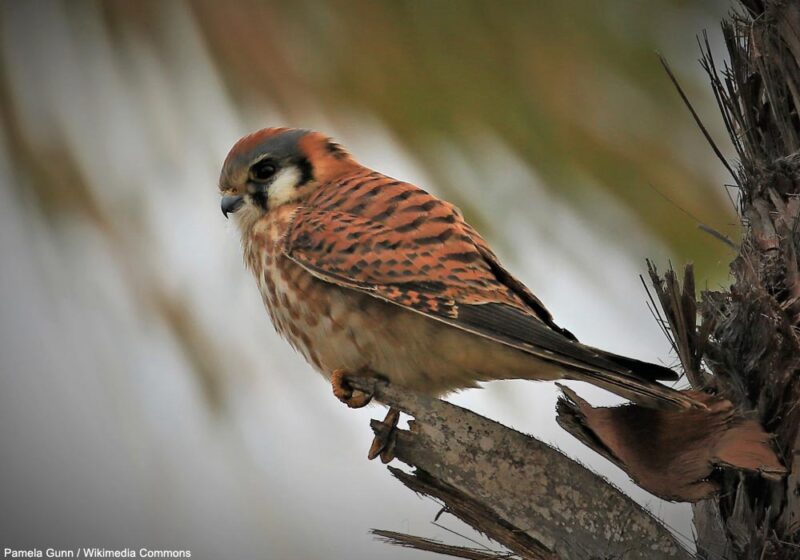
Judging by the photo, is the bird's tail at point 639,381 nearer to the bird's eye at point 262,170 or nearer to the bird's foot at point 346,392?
the bird's foot at point 346,392

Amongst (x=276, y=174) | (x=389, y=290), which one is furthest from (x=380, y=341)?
(x=276, y=174)

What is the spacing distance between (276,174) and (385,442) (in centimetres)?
88

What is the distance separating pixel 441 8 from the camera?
1.90m

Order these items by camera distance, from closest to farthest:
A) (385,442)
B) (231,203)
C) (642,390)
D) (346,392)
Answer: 1. (642,390)
2. (385,442)
3. (346,392)
4. (231,203)

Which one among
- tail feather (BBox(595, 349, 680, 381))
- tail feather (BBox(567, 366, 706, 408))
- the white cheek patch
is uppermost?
the white cheek patch

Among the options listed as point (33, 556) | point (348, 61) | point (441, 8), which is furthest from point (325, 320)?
point (33, 556)

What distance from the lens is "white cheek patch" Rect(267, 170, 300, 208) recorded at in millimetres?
2111

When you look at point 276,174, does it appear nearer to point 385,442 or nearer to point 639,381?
point 385,442

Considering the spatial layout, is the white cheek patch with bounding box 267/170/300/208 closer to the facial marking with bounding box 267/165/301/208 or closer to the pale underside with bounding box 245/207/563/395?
the facial marking with bounding box 267/165/301/208

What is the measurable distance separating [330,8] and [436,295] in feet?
2.03

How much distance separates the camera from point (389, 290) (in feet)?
5.74

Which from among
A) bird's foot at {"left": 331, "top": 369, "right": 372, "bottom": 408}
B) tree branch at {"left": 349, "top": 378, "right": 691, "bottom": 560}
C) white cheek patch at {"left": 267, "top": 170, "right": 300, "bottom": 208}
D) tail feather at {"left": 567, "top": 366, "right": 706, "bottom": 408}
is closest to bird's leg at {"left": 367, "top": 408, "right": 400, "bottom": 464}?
tree branch at {"left": 349, "top": 378, "right": 691, "bottom": 560}

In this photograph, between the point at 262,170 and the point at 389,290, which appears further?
the point at 262,170

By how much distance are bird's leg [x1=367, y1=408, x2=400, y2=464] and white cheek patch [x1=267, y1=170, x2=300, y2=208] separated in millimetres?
766
